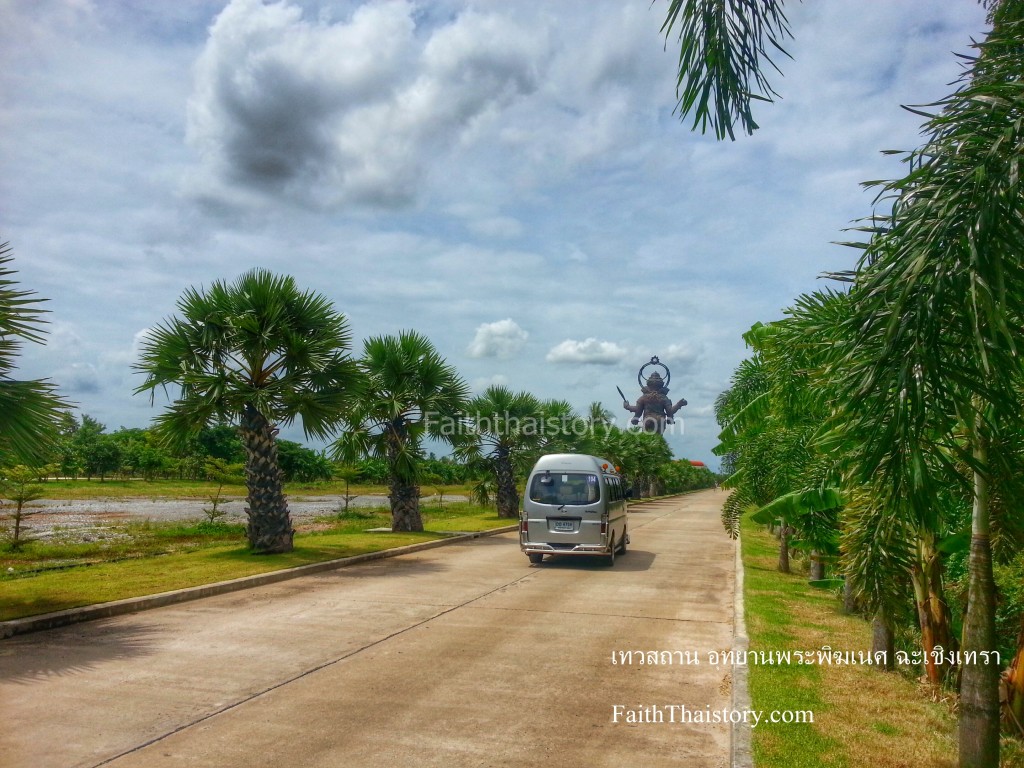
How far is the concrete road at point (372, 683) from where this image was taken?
5648 millimetres

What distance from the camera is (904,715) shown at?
6.60 m

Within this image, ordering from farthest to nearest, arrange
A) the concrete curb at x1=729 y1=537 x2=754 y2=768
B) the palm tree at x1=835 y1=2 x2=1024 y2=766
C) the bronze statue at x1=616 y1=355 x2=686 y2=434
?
1. the bronze statue at x1=616 y1=355 x2=686 y2=434
2. the concrete curb at x1=729 y1=537 x2=754 y2=768
3. the palm tree at x1=835 y1=2 x2=1024 y2=766

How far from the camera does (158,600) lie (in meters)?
11.1

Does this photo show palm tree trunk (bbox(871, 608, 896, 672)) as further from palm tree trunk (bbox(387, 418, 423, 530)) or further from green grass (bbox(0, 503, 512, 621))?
palm tree trunk (bbox(387, 418, 423, 530))

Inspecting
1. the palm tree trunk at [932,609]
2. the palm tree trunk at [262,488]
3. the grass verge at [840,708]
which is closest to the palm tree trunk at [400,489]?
the palm tree trunk at [262,488]

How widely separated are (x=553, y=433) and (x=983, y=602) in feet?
96.2

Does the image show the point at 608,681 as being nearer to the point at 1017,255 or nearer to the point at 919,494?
the point at 919,494

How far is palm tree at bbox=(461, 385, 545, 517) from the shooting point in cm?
3159

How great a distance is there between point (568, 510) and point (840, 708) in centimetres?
974

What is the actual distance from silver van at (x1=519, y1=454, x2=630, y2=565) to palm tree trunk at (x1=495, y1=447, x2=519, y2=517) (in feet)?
47.6

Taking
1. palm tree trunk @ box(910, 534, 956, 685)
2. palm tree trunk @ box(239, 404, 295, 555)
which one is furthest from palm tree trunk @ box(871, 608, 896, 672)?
palm tree trunk @ box(239, 404, 295, 555)

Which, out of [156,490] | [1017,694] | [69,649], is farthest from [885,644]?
[156,490]

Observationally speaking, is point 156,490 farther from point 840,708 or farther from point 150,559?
point 840,708

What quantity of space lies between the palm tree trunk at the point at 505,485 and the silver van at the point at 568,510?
47.6ft
